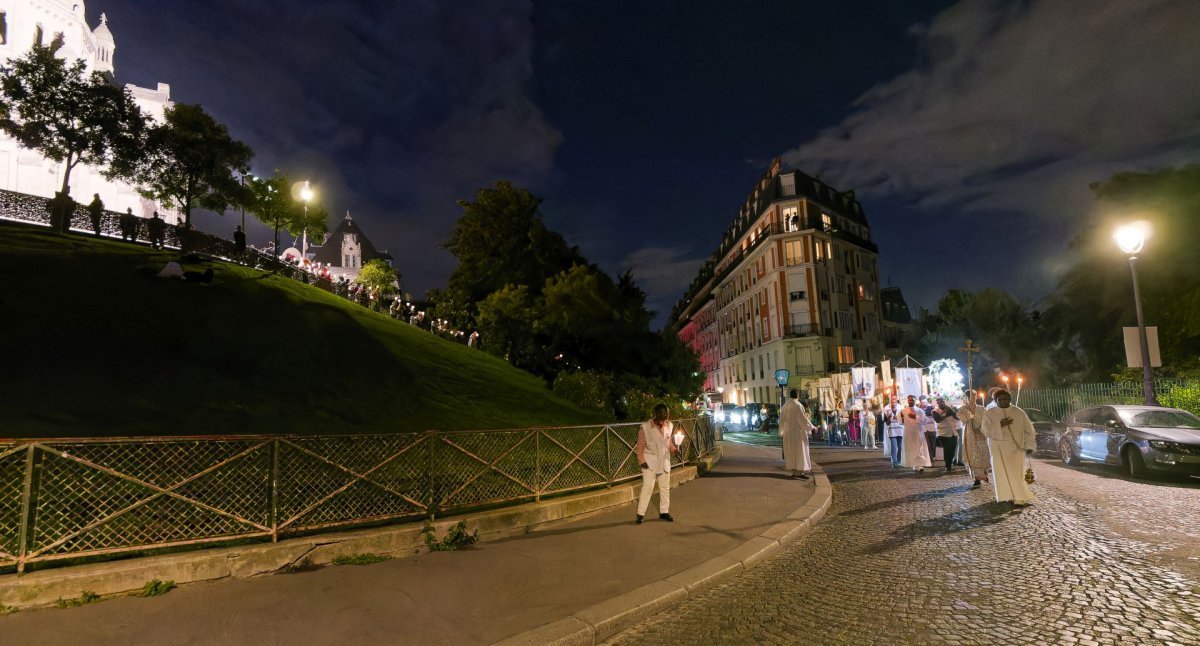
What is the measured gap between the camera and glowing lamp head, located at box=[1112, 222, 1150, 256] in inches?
504

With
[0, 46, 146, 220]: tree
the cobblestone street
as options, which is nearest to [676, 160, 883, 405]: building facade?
the cobblestone street

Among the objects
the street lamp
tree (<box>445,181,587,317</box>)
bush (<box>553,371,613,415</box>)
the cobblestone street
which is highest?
tree (<box>445,181,587,317</box>)

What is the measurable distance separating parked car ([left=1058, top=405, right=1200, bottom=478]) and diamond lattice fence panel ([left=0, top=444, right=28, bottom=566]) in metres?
16.7

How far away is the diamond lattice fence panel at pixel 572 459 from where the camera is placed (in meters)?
8.13

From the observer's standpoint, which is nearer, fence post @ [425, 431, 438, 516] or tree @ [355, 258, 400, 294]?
fence post @ [425, 431, 438, 516]

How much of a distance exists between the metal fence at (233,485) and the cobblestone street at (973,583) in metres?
3.44

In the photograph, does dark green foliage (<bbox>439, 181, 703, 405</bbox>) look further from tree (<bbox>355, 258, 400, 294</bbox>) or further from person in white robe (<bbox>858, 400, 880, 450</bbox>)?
tree (<bbox>355, 258, 400, 294</bbox>)

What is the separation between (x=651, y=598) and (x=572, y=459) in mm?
3934

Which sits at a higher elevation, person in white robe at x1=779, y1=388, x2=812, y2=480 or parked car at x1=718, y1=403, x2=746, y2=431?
person in white robe at x1=779, y1=388, x2=812, y2=480

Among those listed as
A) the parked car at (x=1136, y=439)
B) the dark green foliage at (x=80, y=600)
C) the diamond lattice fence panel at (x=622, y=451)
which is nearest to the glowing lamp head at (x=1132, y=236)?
the parked car at (x=1136, y=439)

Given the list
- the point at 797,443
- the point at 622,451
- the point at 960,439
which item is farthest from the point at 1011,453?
the point at 960,439

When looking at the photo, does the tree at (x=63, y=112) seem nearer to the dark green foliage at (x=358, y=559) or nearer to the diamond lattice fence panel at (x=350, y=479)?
the diamond lattice fence panel at (x=350, y=479)

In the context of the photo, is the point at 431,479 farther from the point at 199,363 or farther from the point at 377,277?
the point at 377,277

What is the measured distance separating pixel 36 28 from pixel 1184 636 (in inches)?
3111
